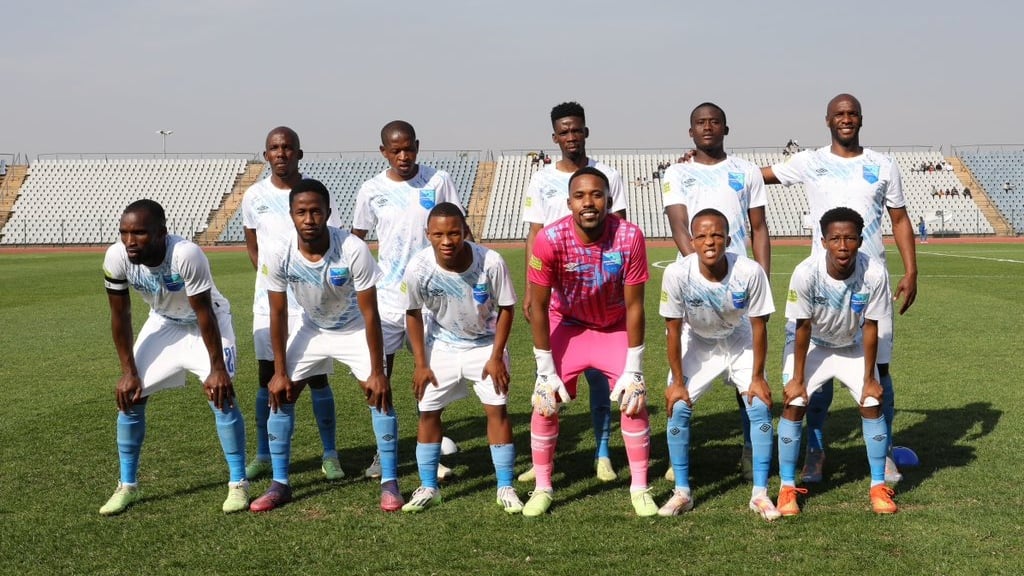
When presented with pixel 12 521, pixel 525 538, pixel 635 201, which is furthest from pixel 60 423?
pixel 635 201

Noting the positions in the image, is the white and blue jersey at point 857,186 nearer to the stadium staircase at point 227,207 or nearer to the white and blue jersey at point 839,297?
the white and blue jersey at point 839,297

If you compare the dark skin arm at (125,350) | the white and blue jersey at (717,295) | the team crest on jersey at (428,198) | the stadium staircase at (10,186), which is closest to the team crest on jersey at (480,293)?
the white and blue jersey at (717,295)

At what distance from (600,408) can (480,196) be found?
48571 mm

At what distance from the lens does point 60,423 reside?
24.2 ft

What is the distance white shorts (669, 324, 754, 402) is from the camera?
5062 millimetres

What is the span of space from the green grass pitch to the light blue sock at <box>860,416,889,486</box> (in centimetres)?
19

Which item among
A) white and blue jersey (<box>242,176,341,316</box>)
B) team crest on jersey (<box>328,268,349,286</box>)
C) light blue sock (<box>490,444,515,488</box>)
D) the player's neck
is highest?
the player's neck

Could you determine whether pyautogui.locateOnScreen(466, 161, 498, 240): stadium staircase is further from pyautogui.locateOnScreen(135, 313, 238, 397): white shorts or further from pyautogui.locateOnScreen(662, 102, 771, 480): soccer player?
pyautogui.locateOnScreen(135, 313, 238, 397): white shorts

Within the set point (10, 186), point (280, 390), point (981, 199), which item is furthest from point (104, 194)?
point (280, 390)

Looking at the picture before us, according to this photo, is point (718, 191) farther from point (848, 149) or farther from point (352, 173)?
point (352, 173)

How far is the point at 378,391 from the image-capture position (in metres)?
5.14

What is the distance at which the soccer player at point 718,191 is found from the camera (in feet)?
18.5

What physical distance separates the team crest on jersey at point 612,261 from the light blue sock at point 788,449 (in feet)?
4.10

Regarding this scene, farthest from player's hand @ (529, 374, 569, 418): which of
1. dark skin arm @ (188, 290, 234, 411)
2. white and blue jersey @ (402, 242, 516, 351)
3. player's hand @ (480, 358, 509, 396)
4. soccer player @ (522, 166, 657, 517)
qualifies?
dark skin arm @ (188, 290, 234, 411)
